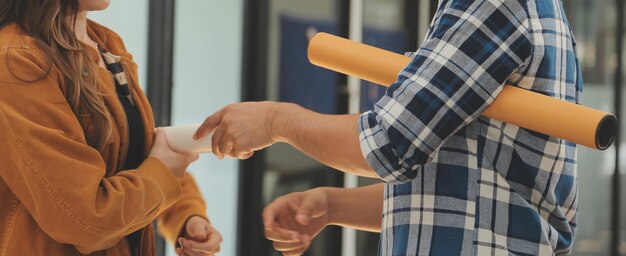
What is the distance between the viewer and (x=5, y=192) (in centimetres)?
184

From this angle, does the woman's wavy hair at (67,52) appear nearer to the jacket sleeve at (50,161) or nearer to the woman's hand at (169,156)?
the jacket sleeve at (50,161)

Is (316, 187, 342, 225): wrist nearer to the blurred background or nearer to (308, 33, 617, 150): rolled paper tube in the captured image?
(308, 33, 617, 150): rolled paper tube

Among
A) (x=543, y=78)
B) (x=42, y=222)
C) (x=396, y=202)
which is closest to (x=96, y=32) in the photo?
(x=42, y=222)

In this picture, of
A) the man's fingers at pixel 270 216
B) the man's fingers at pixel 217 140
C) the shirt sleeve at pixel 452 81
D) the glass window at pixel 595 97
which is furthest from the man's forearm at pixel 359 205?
the glass window at pixel 595 97

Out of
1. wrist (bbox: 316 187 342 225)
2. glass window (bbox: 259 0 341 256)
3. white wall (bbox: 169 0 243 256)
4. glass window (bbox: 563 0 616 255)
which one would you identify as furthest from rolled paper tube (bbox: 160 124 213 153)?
glass window (bbox: 563 0 616 255)

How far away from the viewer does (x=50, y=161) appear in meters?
1.76

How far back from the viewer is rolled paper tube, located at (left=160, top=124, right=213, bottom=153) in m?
2.04

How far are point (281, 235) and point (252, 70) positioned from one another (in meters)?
2.94

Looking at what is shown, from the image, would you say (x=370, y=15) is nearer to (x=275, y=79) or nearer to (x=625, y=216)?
(x=275, y=79)

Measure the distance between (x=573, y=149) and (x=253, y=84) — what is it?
3236 mm

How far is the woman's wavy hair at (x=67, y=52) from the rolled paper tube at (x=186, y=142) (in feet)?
0.65

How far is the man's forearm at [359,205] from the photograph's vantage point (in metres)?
2.03

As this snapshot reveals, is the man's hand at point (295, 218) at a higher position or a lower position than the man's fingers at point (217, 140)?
lower

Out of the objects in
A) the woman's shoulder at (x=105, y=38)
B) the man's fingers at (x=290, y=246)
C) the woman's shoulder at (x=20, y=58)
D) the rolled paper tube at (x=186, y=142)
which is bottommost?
the man's fingers at (x=290, y=246)
